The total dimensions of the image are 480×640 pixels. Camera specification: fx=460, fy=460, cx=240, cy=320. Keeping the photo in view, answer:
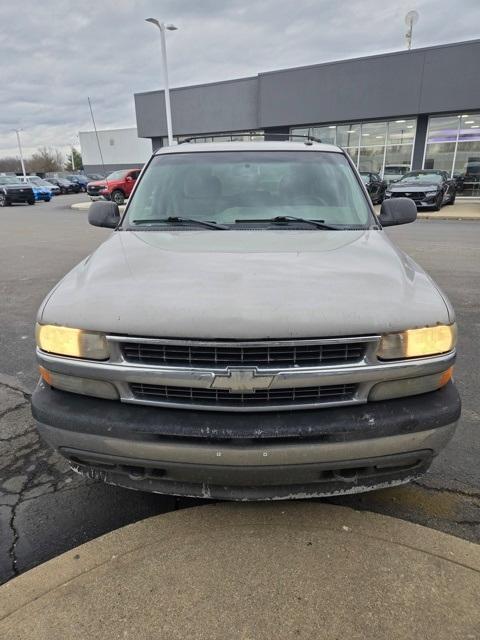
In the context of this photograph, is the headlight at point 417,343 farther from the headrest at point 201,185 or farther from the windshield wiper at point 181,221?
the headrest at point 201,185

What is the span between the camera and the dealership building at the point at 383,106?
2159 cm

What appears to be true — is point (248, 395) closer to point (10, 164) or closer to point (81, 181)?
point (81, 181)

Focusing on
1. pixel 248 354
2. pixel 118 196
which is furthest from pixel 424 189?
pixel 248 354

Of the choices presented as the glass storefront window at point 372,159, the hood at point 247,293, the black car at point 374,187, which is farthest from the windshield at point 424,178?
the hood at point 247,293

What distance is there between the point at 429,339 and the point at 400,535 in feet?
3.33

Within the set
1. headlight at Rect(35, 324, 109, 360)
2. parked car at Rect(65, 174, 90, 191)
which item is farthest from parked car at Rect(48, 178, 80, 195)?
Answer: headlight at Rect(35, 324, 109, 360)

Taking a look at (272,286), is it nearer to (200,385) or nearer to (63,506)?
(200,385)

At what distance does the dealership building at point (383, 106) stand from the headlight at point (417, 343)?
877 inches

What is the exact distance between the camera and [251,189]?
133 inches

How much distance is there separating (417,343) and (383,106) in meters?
24.6

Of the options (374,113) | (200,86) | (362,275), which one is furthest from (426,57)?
(362,275)

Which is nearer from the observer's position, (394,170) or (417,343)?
(417,343)

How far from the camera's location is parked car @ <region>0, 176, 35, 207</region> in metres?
25.7

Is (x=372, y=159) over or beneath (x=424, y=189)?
over
